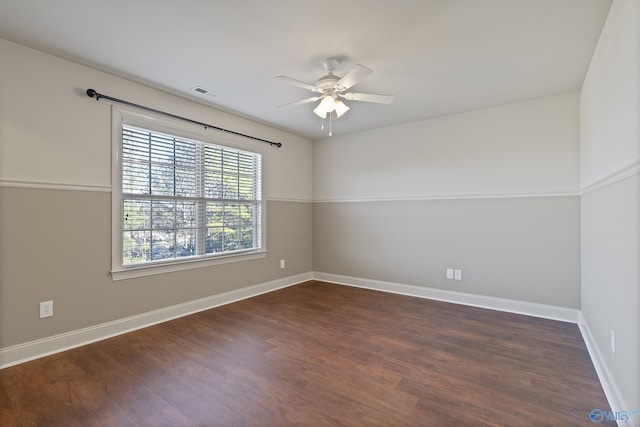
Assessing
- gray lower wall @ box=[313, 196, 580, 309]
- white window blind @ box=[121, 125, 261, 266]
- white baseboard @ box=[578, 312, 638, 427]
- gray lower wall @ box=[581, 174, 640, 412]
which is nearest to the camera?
gray lower wall @ box=[581, 174, 640, 412]

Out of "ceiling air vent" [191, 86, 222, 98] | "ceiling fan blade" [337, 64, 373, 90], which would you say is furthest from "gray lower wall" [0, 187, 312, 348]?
"ceiling fan blade" [337, 64, 373, 90]

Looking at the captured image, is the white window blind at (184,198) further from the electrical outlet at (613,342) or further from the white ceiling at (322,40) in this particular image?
the electrical outlet at (613,342)

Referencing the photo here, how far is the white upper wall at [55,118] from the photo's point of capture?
7.36ft

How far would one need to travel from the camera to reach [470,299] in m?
3.71

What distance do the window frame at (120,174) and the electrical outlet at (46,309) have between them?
469mm

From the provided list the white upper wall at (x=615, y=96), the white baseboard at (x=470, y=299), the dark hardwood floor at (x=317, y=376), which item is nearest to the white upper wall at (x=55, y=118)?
the dark hardwood floor at (x=317, y=376)

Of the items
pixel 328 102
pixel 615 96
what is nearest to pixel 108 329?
pixel 328 102

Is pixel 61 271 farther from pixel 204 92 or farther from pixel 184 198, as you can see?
pixel 204 92

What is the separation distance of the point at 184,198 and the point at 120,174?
667 mm

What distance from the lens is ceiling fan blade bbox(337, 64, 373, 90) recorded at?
7.00 ft

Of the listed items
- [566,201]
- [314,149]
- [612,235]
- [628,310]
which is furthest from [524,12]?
[314,149]

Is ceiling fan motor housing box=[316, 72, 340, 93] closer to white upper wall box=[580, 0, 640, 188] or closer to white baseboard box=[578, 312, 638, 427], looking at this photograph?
white upper wall box=[580, 0, 640, 188]

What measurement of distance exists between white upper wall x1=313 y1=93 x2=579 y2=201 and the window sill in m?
1.83

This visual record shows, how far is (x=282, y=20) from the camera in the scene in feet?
Result: 6.57
